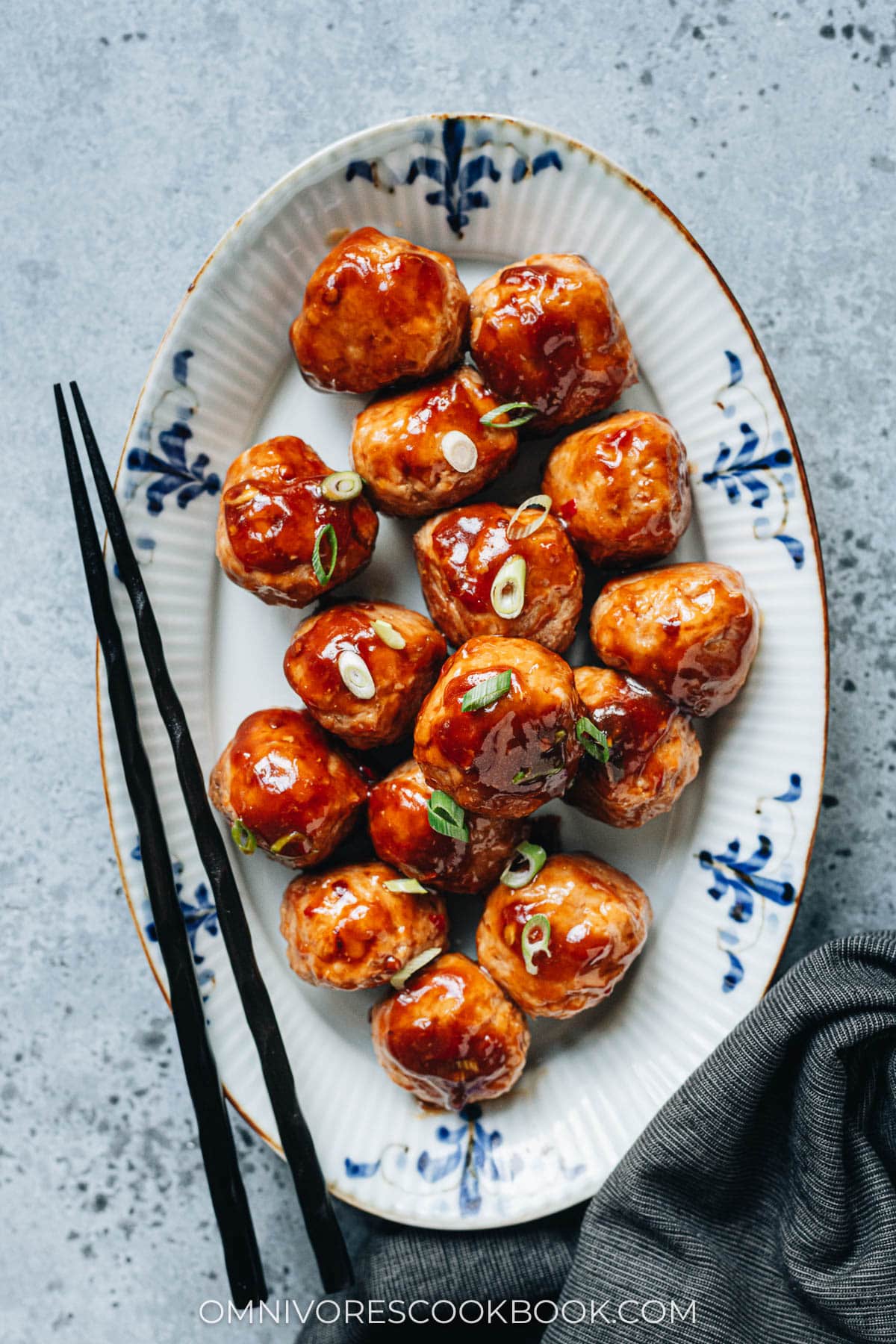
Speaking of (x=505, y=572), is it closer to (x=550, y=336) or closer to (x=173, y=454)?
(x=550, y=336)

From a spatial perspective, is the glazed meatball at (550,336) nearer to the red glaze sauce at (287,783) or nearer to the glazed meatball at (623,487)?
the glazed meatball at (623,487)

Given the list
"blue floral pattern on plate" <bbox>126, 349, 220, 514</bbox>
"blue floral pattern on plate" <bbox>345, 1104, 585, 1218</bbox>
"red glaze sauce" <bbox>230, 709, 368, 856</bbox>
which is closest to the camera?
"red glaze sauce" <bbox>230, 709, 368, 856</bbox>

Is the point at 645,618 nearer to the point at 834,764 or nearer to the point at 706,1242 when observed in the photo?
the point at 834,764


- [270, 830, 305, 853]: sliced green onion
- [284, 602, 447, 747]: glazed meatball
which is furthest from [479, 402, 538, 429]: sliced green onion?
[270, 830, 305, 853]: sliced green onion

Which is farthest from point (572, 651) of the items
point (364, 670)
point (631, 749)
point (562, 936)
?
point (562, 936)

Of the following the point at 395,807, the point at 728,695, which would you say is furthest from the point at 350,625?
the point at 728,695

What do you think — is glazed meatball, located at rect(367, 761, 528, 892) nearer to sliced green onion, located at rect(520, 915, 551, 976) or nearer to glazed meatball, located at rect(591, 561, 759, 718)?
sliced green onion, located at rect(520, 915, 551, 976)

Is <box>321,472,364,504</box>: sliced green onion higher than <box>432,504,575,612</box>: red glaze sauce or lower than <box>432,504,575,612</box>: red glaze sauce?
Answer: higher
